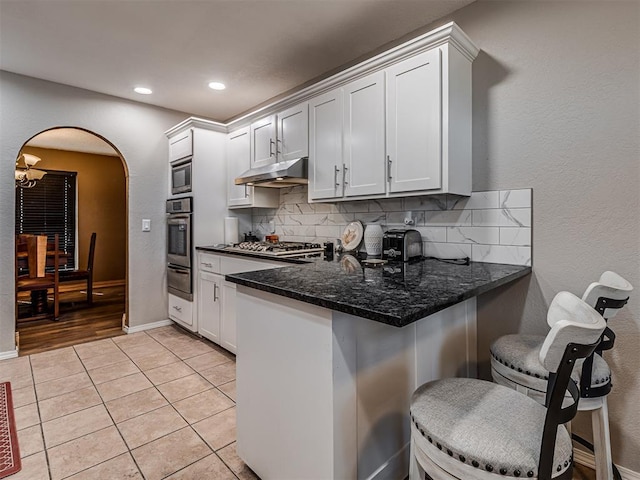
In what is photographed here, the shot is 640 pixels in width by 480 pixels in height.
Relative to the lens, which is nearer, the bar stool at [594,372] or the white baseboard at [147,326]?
the bar stool at [594,372]

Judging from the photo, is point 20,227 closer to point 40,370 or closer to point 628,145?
point 40,370

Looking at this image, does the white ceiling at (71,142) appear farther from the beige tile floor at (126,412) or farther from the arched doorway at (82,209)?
the beige tile floor at (126,412)

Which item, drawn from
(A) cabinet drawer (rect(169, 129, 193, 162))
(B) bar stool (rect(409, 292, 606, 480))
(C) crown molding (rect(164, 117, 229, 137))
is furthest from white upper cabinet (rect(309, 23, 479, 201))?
(A) cabinet drawer (rect(169, 129, 193, 162))

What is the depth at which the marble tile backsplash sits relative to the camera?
1877 millimetres

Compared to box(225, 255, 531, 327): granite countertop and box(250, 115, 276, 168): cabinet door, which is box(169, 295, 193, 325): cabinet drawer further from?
box(225, 255, 531, 327): granite countertop

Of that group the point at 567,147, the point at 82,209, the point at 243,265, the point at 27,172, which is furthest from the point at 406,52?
the point at 82,209

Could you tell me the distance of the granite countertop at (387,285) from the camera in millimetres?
1030

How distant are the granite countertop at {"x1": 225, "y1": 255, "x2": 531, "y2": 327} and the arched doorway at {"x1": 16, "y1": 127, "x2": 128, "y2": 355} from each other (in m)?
3.73

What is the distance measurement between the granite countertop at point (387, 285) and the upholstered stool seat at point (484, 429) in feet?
0.90

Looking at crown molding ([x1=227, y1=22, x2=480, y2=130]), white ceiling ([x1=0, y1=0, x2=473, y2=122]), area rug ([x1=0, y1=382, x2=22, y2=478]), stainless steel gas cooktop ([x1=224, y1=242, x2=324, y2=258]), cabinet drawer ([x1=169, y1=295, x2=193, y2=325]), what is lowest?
area rug ([x1=0, y1=382, x2=22, y2=478])

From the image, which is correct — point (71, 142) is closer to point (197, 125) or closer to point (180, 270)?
point (197, 125)

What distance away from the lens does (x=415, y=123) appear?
1972 millimetres

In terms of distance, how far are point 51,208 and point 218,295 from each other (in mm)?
4584

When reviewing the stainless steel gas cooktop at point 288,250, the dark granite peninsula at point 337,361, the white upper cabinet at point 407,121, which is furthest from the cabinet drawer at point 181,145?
the dark granite peninsula at point 337,361
